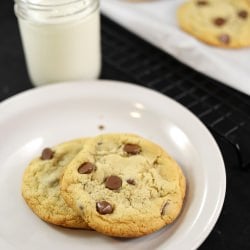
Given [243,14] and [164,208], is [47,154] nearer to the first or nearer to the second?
[164,208]

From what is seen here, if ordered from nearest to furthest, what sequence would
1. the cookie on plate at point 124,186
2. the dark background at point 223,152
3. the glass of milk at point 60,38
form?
the cookie on plate at point 124,186
the dark background at point 223,152
the glass of milk at point 60,38

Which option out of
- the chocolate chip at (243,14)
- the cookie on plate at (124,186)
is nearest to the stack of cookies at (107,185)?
the cookie on plate at (124,186)

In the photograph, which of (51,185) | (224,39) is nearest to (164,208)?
(51,185)

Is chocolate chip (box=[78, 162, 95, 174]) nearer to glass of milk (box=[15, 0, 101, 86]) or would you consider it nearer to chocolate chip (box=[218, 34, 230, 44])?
glass of milk (box=[15, 0, 101, 86])

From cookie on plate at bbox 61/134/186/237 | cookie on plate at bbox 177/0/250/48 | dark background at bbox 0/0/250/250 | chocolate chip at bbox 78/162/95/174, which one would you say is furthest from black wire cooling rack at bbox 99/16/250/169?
chocolate chip at bbox 78/162/95/174

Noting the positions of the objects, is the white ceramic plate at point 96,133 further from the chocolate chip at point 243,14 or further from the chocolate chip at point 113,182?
the chocolate chip at point 243,14

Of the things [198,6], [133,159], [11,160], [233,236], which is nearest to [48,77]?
[11,160]

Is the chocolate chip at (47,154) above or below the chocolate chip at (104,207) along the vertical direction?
below
